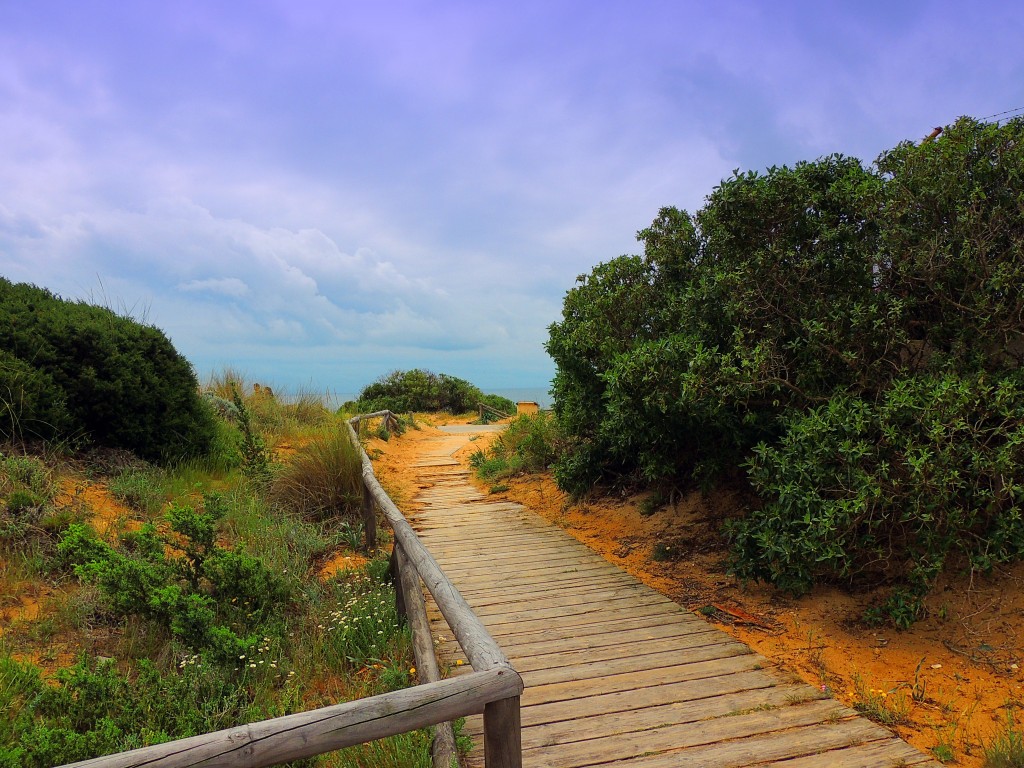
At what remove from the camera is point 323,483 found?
8.22 meters

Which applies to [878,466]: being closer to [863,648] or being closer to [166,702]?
[863,648]

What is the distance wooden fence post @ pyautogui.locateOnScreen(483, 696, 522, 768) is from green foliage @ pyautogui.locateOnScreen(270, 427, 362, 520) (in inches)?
239

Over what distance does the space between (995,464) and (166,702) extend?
16.7 feet

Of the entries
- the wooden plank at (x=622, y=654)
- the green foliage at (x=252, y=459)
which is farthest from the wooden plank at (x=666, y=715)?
the green foliage at (x=252, y=459)

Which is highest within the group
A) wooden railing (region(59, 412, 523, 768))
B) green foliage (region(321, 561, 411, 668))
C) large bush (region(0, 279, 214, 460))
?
large bush (region(0, 279, 214, 460))

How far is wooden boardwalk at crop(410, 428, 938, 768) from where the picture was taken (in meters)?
3.28

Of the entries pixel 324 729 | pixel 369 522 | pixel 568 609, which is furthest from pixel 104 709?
pixel 369 522

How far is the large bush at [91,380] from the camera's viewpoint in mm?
6625

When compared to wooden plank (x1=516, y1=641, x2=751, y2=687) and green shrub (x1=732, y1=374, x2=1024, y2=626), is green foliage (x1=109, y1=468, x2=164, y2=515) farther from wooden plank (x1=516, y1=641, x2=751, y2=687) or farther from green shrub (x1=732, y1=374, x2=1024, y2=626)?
green shrub (x1=732, y1=374, x2=1024, y2=626)

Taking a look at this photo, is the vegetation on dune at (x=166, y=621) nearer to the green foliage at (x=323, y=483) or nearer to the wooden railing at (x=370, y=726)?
the green foliage at (x=323, y=483)

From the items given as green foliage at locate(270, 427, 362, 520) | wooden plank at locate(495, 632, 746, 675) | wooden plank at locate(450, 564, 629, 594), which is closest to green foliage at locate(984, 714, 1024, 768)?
wooden plank at locate(495, 632, 746, 675)

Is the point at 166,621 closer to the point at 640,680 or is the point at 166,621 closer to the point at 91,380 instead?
the point at 640,680

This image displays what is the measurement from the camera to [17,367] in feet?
21.4

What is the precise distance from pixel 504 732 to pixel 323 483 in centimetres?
648
